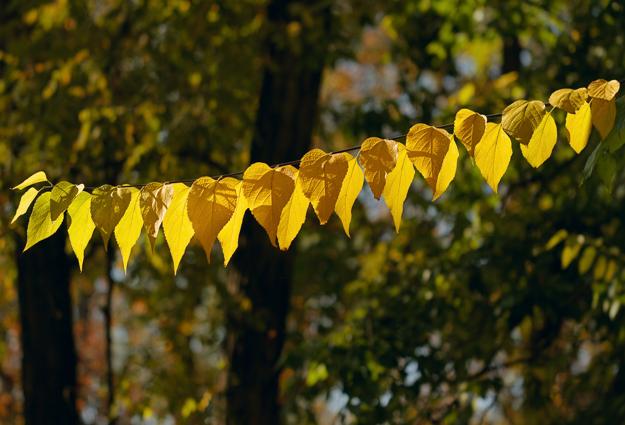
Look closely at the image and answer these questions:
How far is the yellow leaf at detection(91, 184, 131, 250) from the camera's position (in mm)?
2791

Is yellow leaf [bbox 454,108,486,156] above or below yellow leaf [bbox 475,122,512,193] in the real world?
above

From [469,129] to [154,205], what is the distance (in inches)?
33.1

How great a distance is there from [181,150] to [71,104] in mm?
828

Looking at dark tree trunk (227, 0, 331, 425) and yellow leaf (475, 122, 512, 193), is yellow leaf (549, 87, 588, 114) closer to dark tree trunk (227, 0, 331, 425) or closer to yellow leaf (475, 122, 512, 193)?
yellow leaf (475, 122, 512, 193)

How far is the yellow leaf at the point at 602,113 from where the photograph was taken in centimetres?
268

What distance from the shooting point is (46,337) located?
708 centimetres

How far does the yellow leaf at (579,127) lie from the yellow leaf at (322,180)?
23.1 inches

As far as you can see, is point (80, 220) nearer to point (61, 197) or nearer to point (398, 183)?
point (61, 197)

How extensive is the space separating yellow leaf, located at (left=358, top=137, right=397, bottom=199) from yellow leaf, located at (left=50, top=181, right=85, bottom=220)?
29.5 inches

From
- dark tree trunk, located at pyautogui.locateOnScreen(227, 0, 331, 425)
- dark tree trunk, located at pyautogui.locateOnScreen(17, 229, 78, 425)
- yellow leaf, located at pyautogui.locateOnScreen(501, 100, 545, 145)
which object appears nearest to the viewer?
yellow leaf, located at pyautogui.locateOnScreen(501, 100, 545, 145)

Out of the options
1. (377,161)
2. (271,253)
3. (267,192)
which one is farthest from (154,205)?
(271,253)

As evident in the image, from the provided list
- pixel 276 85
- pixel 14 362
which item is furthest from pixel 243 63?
pixel 14 362

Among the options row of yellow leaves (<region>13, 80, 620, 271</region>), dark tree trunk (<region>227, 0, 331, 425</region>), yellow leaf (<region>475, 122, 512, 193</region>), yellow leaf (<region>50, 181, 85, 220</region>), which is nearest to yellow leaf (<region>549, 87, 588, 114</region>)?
row of yellow leaves (<region>13, 80, 620, 271</region>)

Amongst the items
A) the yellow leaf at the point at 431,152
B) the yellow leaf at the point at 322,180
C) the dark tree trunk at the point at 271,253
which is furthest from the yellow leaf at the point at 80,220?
the dark tree trunk at the point at 271,253
